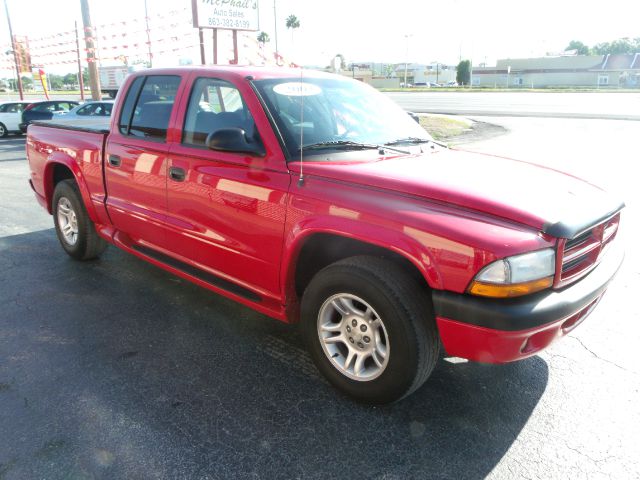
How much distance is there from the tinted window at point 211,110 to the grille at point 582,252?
2.06 m

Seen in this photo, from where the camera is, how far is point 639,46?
116188 mm

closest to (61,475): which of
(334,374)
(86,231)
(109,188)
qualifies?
(334,374)

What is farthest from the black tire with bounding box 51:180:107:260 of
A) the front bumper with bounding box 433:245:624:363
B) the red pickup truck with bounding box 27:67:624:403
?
the front bumper with bounding box 433:245:624:363

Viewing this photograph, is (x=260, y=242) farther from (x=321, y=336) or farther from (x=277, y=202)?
(x=321, y=336)

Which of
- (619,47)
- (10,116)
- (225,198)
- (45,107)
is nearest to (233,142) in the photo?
(225,198)

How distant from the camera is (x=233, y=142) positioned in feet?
10.1

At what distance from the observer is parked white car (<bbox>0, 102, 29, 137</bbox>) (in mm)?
18781

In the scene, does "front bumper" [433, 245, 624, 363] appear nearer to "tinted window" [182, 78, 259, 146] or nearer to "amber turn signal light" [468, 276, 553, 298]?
"amber turn signal light" [468, 276, 553, 298]

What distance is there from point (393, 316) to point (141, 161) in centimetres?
246

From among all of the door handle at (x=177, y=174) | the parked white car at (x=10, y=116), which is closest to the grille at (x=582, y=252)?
the door handle at (x=177, y=174)

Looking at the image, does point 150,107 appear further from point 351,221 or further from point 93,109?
point 93,109

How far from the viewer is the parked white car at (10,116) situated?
18781 mm

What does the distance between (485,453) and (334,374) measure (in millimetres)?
898

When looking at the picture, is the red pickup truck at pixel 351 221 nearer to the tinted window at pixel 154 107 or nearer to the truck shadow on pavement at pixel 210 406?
the tinted window at pixel 154 107
